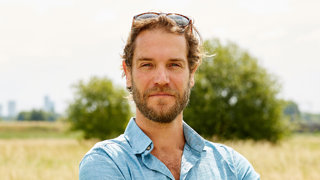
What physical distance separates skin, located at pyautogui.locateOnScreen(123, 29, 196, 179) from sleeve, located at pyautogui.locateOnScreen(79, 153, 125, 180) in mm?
314

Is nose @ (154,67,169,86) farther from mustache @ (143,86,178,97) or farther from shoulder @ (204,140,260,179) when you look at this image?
shoulder @ (204,140,260,179)

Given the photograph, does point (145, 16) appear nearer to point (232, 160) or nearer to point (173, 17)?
point (173, 17)

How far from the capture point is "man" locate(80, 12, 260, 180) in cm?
236

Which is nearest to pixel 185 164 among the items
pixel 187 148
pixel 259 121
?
pixel 187 148

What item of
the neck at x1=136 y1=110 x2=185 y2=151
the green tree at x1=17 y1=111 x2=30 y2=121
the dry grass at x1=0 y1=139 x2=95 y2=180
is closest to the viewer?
the neck at x1=136 y1=110 x2=185 y2=151

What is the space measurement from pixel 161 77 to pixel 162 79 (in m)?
0.02

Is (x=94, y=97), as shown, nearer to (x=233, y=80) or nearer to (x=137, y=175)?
(x=233, y=80)

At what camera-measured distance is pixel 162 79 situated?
8.05ft

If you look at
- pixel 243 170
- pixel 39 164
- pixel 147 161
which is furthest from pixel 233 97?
pixel 147 161

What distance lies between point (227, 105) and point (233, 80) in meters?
1.51

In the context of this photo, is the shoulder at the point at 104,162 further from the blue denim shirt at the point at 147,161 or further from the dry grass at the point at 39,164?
the dry grass at the point at 39,164

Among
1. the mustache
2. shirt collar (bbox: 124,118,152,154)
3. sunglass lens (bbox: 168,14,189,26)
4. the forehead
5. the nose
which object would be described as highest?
sunglass lens (bbox: 168,14,189,26)

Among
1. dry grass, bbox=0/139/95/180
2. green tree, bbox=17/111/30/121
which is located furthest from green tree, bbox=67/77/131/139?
green tree, bbox=17/111/30/121

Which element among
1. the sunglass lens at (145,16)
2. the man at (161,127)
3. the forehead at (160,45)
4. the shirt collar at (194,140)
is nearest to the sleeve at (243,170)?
the man at (161,127)
